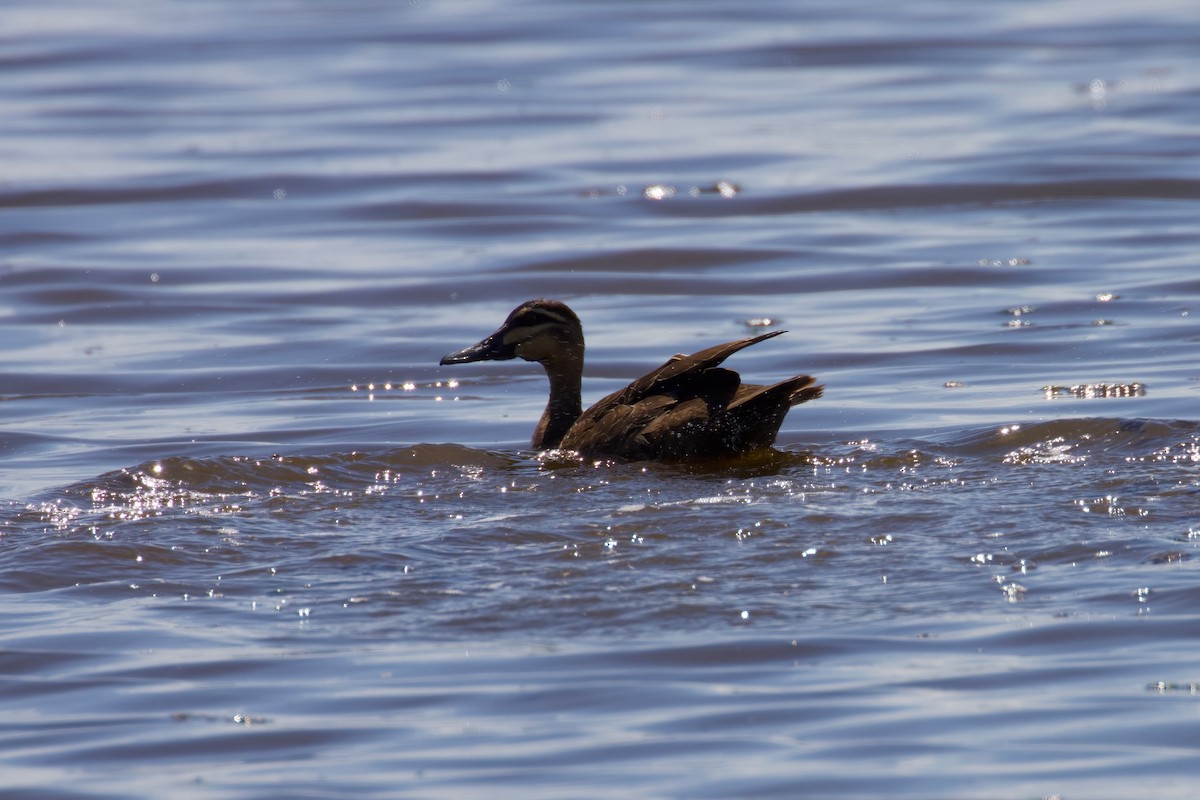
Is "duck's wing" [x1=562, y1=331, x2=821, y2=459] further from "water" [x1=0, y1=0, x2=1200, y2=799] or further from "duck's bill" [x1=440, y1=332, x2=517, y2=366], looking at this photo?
"duck's bill" [x1=440, y1=332, x2=517, y2=366]

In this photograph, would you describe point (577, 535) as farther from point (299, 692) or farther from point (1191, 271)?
point (1191, 271)

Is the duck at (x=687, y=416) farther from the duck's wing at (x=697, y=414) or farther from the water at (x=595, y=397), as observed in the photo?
Result: the water at (x=595, y=397)

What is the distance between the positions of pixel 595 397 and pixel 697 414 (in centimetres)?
239

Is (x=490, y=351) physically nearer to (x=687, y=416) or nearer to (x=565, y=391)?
(x=565, y=391)

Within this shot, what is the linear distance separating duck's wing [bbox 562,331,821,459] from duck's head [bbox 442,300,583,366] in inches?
33.6

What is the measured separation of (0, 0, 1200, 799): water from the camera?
5.32 meters

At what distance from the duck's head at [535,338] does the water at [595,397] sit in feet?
1.42

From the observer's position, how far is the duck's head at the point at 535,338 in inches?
379

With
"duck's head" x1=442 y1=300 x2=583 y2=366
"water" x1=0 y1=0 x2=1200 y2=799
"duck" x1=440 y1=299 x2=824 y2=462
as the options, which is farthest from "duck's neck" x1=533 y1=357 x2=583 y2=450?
"water" x1=0 y1=0 x2=1200 y2=799

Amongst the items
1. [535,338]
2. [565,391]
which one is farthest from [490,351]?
[565,391]

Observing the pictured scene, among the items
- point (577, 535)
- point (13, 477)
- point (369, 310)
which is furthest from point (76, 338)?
point (577, 535)

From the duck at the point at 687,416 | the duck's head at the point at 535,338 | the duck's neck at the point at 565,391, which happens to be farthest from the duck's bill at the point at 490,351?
the duck at the point at 687,416

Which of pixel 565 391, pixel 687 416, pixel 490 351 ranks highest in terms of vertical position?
pixel 490 351

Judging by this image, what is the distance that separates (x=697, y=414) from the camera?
8.48m
